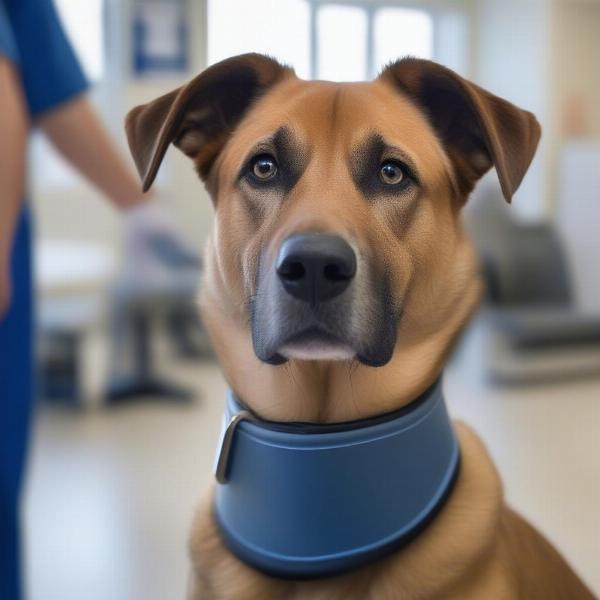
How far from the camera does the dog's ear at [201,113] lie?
73 cm

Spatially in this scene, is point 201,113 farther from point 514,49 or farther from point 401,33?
point 514,49

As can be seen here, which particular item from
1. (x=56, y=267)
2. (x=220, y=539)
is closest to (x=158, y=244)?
(x=220, y=539)

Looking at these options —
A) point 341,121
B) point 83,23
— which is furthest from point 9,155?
point 341,121

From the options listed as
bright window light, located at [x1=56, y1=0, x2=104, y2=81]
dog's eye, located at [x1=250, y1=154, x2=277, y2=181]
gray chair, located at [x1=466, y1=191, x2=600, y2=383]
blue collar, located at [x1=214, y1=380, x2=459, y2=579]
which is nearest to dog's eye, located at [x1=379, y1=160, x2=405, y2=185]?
dog's eye, located at [x1=250, y1=154, x2=277, y2=181]

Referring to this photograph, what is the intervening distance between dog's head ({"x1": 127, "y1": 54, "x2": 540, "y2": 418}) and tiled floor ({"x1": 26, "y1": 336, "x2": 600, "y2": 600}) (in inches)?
11.7

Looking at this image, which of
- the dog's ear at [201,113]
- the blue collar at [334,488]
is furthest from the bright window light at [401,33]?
the blue collar at [334,488]

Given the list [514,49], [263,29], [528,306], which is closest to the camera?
[263,29]

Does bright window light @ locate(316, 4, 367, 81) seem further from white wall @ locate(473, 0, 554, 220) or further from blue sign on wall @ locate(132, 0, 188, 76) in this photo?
blue sign on wall @ locate(132, 0, 188, 76)

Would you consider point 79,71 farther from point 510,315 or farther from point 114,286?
point 114,286

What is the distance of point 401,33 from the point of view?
2.81ft

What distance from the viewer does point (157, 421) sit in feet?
8.01

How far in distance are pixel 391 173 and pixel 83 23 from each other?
2.11ft

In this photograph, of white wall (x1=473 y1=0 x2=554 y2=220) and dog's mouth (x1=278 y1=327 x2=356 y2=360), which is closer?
dog's mouth (x1=278 y1=327 x2=356 y2=360)

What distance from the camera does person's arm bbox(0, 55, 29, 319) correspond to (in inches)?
35.3
